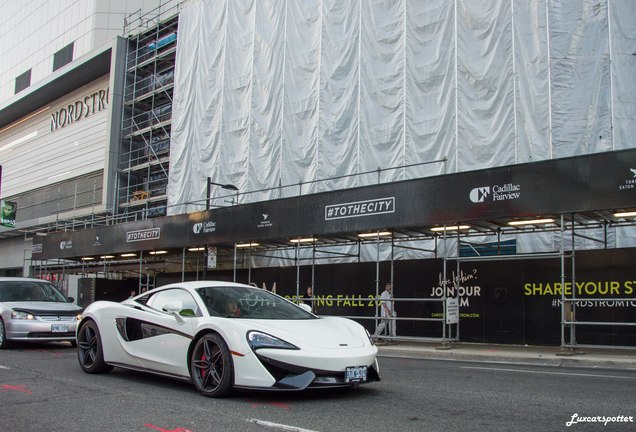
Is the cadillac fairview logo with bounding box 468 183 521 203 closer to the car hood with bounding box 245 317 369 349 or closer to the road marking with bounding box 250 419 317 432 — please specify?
the car hood with bounding box 245 317 369 349

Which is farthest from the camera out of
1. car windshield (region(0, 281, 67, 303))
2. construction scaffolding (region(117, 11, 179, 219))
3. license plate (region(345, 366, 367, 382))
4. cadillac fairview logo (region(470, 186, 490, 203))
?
construction scaffolding (region(117, 11, 179, 219))

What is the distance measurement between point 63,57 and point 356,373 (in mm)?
43844

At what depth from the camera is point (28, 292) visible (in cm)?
1327

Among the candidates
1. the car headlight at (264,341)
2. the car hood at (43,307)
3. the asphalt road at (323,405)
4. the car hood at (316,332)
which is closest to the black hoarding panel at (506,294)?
the asphalt road at (323,405)

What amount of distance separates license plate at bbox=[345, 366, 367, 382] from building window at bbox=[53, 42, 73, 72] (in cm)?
4273

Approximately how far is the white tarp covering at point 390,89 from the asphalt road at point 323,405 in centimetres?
1061

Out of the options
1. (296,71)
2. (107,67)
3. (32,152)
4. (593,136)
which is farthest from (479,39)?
(32,152)

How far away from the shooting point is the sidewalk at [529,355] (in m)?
11.3

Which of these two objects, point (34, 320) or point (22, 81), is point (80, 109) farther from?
point (34, 320)

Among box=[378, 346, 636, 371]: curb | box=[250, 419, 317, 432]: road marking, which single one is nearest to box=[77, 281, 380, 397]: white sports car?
box=[250, 419, 317, 432]: road marking

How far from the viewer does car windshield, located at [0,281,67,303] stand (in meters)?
12.9

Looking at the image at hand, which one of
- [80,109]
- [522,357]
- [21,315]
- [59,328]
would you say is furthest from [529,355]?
[80,109]

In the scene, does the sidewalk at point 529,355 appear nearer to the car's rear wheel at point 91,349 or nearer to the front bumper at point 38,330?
the front bumper at point 38,330

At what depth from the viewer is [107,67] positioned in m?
39.2
